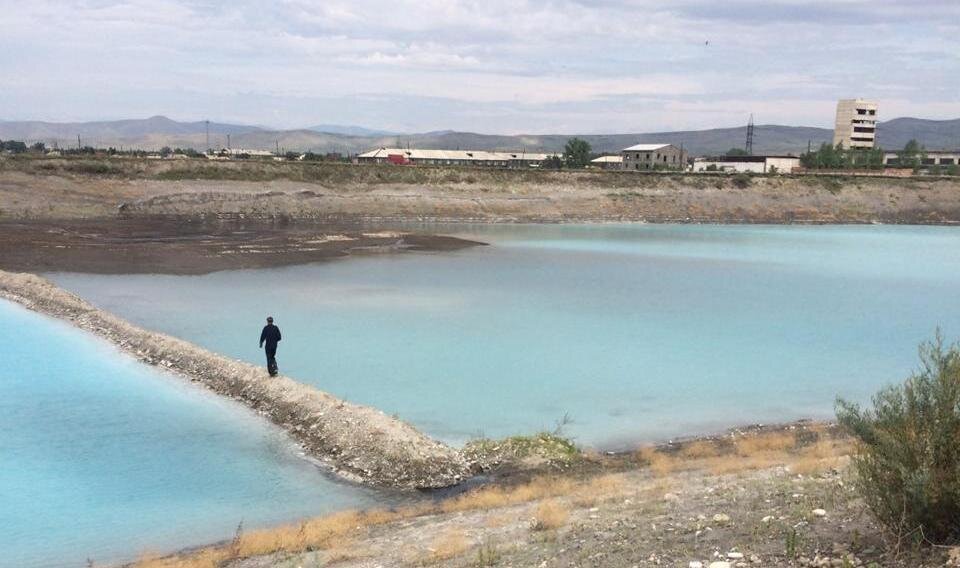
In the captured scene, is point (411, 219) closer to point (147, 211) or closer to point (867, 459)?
point (147, 211)

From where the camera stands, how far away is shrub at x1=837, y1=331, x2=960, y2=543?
698 cm

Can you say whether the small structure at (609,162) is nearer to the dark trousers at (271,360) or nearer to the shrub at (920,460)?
Answer: the dark trousers at (271,360)

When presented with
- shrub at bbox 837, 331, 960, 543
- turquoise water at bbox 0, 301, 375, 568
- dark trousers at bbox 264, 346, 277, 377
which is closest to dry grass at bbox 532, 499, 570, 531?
turquoise water at bbox 0, 301, 375, 568

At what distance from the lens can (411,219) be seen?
68.9 meters

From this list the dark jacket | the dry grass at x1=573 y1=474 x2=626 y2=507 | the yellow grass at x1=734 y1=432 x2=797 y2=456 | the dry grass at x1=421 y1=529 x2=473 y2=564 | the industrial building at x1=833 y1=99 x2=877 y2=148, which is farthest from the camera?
the industrial building at x1=833 y1=99 x2=877 y2=148

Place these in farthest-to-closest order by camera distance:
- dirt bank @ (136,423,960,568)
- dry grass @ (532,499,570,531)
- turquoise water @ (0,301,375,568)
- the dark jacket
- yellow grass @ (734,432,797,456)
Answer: the dark jacket
yellow grass @ (734,432,797,456)
turquoise water @ (0,301,375,568)
dry grass @ (532,499,570,531)
dirt bank @ (136,423,960,568)

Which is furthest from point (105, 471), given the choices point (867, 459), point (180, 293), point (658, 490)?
point (180, 293)

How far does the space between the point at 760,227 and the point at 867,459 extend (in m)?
69.9

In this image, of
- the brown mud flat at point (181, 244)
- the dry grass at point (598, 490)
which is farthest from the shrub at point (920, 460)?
the brown mud flat at point (181, 244)

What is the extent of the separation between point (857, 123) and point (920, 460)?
568ft

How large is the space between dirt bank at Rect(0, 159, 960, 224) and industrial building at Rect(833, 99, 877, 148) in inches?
3044

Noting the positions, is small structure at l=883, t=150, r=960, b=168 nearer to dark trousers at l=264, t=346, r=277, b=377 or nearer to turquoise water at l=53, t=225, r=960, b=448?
turquoise water at l=53, t=225, r=960, b=448

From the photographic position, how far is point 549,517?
10359mm

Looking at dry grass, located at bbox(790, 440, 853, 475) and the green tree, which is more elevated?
the green tree
